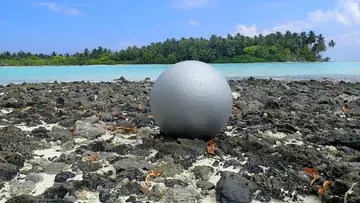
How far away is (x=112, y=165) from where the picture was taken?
624cm

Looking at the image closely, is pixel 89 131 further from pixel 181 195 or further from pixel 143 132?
pixel 181 195

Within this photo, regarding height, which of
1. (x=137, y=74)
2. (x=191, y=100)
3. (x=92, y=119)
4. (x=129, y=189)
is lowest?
(x=137, y=74)

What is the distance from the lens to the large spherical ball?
7023 mm

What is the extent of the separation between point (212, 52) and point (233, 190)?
85.6 meters

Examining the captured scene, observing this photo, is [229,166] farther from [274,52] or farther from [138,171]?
[274,52]

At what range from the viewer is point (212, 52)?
A: 89.4 meters

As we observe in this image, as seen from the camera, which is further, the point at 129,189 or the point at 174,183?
the point at 174,183

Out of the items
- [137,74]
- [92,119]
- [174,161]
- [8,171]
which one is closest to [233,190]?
[174,161]

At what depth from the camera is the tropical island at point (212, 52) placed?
88.7 m

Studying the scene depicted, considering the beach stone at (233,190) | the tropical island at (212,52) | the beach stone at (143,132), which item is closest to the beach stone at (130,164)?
the beach stone at (233,190)

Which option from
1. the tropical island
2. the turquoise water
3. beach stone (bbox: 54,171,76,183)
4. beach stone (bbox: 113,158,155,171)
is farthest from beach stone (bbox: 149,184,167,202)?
the tropical island

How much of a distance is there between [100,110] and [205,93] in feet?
18.5

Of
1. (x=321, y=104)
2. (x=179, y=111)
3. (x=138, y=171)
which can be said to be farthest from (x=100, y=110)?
(x=321, y=104)

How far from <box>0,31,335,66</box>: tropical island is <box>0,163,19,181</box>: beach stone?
80.6 meters
